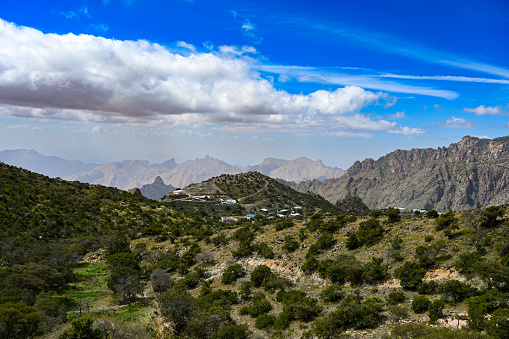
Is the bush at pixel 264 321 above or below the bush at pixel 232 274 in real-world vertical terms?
above

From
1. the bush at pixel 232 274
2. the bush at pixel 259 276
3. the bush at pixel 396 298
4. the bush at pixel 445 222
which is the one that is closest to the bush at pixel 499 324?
the bush at pixel 396 298

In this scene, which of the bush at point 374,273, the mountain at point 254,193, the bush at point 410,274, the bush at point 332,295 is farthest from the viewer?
the mountain at point 254,193

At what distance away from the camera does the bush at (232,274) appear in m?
34.8

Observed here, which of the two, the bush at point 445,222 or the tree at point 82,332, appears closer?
the tree at point 82,332

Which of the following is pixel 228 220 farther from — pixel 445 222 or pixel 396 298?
pixel 396 298

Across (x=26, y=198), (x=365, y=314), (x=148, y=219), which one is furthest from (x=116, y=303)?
(x=26, y=198)

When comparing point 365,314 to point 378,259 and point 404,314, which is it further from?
point 378,259

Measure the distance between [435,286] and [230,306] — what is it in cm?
1826

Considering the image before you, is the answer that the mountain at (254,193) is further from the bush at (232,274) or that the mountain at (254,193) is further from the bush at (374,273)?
the bush at (374,273)

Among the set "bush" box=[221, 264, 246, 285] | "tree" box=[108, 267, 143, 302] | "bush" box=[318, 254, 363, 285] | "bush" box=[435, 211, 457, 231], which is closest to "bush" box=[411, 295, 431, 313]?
"bush" box=[318, 254, 363, 285]

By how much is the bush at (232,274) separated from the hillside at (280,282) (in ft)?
0.56

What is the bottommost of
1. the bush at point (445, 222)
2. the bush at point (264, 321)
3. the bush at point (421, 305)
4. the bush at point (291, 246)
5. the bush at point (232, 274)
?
the bush at point (232, 274)

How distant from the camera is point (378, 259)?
95.1 feet

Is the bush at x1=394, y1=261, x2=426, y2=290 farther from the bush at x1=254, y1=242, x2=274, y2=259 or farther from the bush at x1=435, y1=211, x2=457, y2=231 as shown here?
the bush at x1=254, y1=242, x2=274, y2=259
